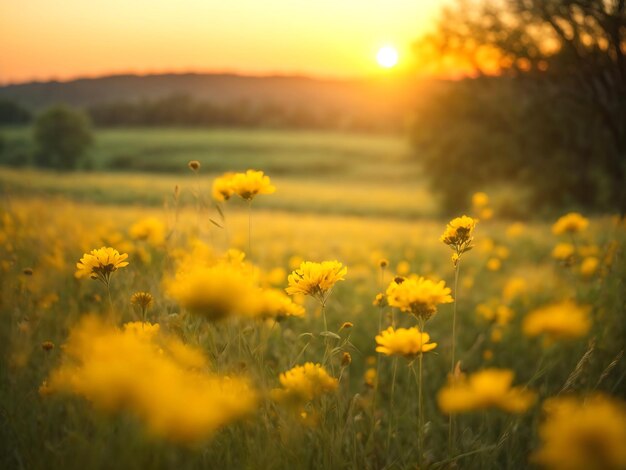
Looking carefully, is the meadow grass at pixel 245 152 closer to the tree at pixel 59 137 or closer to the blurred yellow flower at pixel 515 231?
the tree at pixel 59 137

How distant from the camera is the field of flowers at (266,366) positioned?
961 millimetres

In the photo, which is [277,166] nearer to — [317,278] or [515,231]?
[515,231]

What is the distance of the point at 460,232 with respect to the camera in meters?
1.73

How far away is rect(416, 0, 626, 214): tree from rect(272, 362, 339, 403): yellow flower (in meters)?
8.46

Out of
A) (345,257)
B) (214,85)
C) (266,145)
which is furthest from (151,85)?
(345,257)

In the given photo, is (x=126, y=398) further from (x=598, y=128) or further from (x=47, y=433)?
(x=598, y=128)

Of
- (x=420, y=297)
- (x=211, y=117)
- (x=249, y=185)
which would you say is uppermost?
(x=211, y=117)

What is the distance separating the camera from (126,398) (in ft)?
2.86

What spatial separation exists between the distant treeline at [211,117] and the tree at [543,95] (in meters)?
45.2

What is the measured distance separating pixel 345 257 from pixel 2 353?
4.70m

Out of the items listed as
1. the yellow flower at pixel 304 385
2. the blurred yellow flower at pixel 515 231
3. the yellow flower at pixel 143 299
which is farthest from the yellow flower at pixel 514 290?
the yellow flower at pixel 143 299

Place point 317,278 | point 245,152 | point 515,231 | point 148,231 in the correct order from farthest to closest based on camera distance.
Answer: point 245,152, point 515,231, point 148,231, point 317,278

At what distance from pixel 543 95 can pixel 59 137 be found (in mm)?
39090

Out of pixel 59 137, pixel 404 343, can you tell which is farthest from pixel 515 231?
pixel 59 137
